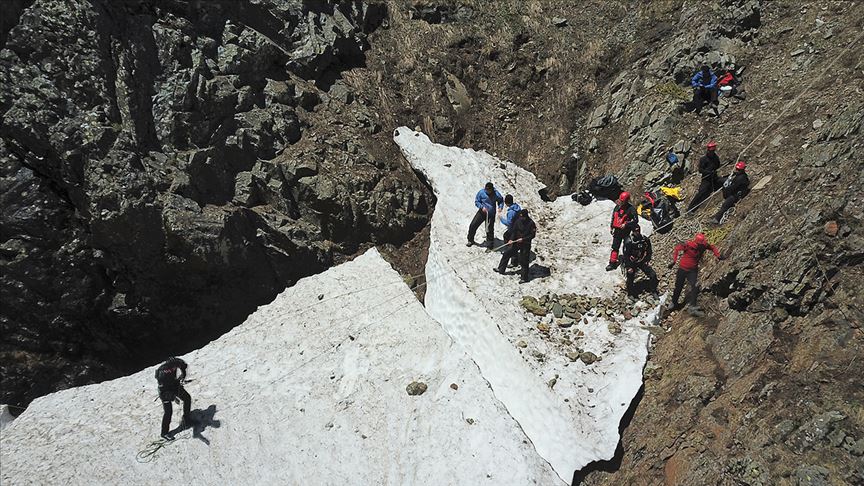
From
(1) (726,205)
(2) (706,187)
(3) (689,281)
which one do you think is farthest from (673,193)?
(3) (689,281)

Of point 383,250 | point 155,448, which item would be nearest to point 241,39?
point 383,250

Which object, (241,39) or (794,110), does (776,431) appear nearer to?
(794,110)

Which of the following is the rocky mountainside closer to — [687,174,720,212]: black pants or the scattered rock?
[687,174,720,212]: black pants

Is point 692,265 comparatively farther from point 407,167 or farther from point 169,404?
point 169,404

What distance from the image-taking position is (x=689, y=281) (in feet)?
36.1

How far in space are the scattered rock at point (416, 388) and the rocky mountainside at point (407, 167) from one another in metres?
4.59

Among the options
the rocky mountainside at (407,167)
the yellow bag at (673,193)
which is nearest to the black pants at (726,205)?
the rocky mountainside at (407,167)

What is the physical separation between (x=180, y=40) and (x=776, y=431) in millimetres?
19438

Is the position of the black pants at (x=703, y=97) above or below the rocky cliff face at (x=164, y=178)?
below

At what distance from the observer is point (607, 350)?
11.7m

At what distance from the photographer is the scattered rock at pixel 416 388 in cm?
1249

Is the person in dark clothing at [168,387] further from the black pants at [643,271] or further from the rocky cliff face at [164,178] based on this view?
the black pants at [643,271]

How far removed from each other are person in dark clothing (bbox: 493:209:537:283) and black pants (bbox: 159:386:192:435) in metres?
9.09

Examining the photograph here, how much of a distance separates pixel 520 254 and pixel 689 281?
444 centimetres
